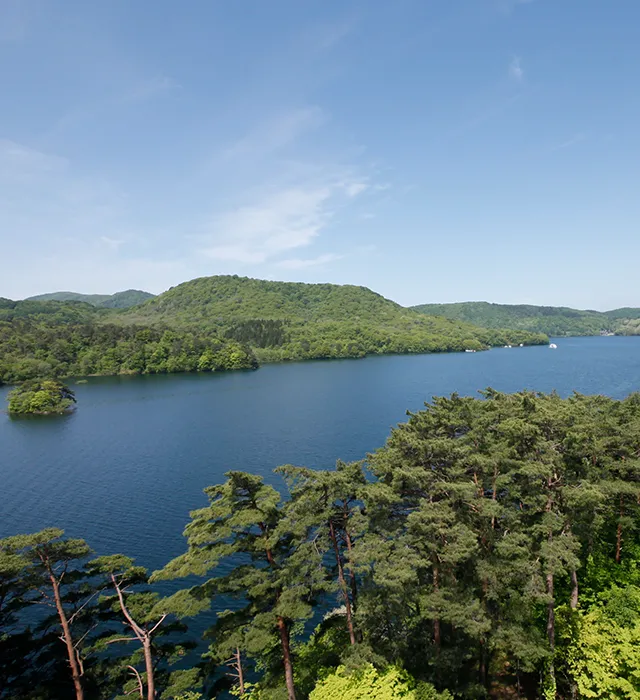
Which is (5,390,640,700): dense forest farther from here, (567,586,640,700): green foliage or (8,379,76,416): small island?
(8,379,76,416): small island

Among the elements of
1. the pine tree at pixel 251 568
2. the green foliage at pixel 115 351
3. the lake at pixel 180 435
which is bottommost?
the lake at pixel 180 435

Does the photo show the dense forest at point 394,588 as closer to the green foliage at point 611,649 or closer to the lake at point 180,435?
the green foliage at point 611,649

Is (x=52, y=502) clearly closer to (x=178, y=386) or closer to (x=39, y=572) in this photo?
(x=39, y=572)

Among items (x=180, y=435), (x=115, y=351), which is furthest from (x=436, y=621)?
(x=115, y=351)

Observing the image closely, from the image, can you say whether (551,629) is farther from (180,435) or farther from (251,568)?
(180,435)

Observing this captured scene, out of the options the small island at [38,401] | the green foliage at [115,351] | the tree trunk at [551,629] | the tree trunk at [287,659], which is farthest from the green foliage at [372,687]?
the green foliage at [115,351]

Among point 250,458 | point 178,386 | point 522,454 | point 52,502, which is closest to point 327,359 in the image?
point 178,386

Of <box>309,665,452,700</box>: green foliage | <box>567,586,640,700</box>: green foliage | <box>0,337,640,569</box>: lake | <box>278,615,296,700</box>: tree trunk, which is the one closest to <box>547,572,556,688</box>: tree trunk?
<box>567,586,640,700</box>: green foliage
